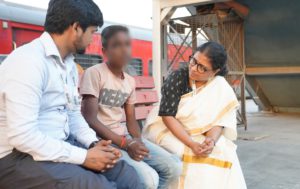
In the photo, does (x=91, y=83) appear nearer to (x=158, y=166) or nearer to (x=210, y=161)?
(x=158, y=166)

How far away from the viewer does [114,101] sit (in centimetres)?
207

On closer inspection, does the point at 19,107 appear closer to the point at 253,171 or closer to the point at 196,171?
the point at 196,171

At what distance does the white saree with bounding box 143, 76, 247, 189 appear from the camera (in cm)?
215

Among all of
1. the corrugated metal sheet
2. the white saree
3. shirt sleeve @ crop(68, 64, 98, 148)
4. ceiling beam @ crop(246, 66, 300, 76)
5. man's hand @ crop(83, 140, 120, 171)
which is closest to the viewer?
man's hand @ crop(83, 140, 120, 171)

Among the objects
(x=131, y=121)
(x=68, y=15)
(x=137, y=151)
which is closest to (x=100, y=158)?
(x=137, y=151)

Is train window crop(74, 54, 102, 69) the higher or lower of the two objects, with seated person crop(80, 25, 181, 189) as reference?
higher

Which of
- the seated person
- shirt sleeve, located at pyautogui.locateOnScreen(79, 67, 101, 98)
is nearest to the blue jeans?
the seated person

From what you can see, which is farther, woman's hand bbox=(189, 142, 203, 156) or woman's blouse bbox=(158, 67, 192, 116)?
woman's blouse bbox=(158, 67, 192, 116)

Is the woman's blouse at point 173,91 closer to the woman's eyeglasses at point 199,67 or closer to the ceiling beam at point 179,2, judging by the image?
the woman's eyeglasses at point 199,67

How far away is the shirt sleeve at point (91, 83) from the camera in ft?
6.41

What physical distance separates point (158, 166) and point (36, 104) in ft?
3.17

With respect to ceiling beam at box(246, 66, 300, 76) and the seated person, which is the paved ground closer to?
ceiling beam at box(246, 66, 300, 76)

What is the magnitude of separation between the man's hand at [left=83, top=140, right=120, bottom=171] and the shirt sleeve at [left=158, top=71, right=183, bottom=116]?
892 millimetres

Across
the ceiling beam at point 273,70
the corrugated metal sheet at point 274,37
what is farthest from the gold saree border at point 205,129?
the ceiling beam at point 273,70
